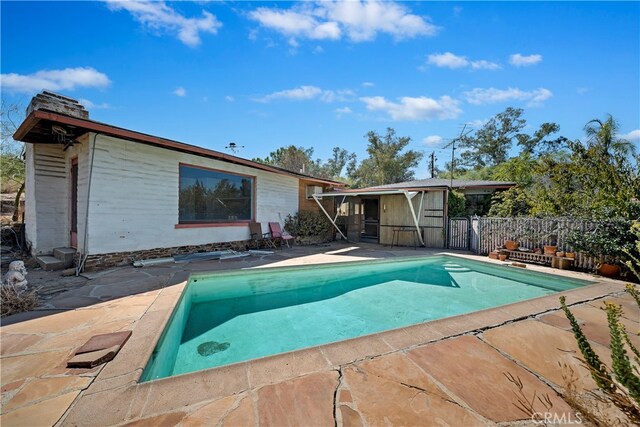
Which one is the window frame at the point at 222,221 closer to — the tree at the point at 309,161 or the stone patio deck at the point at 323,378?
the stone patio deck at the point at 323,378

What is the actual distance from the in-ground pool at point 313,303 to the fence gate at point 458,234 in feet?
7.30

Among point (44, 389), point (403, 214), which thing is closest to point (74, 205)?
point (44, 389)

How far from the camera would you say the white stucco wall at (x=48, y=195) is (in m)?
6.75

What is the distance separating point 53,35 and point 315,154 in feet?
97.6

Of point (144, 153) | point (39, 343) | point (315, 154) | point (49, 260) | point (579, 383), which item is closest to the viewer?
point (579, 383)

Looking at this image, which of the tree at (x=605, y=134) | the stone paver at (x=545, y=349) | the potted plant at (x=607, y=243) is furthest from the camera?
the tree at (x=605, y=134)

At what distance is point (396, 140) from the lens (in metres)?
28.9

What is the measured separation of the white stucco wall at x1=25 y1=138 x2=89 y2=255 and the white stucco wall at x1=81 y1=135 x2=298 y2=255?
4.46ft

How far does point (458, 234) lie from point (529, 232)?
240cm

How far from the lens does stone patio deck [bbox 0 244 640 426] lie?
5.61 ft

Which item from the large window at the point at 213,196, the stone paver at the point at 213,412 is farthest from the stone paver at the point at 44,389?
the large window at the point at 213,196

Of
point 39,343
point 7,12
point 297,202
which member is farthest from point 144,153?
point 297,202

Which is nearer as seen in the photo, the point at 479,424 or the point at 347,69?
the point at 479,424

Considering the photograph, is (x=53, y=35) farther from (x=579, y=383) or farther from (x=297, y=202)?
(x=579, y=383)
